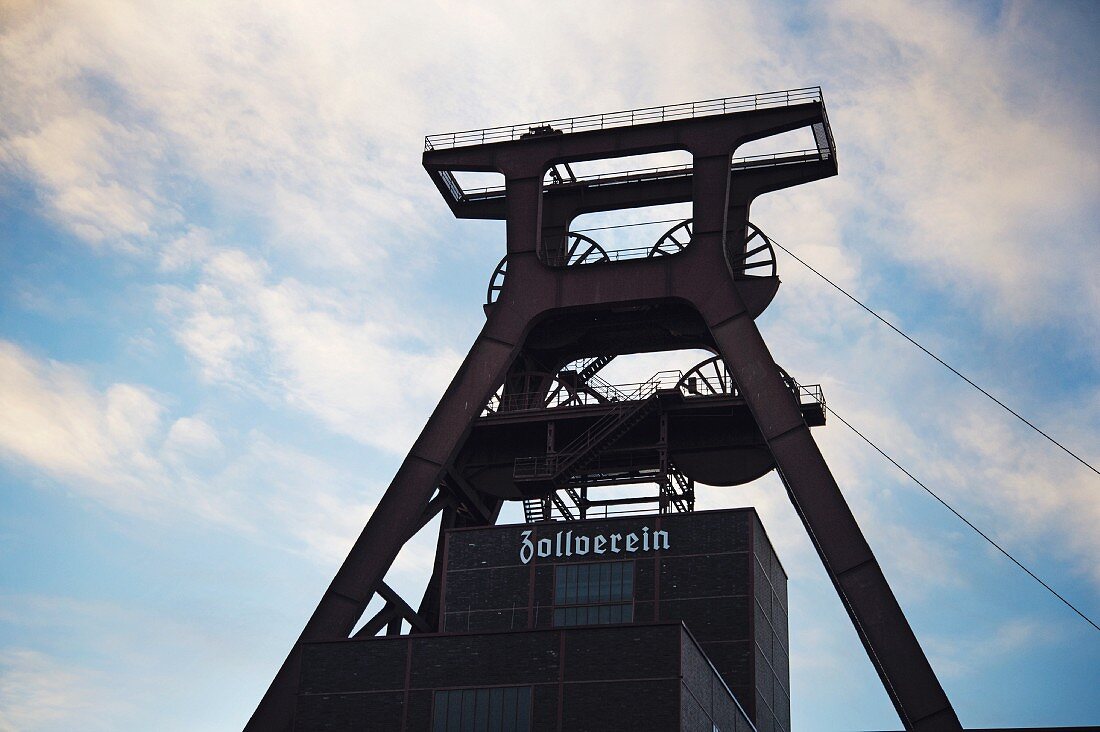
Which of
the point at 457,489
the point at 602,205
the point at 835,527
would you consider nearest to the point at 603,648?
the point at 835,527

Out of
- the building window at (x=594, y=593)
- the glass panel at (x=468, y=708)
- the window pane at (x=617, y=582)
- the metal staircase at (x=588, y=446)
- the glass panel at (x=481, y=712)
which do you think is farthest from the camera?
the metal staircase at (x=588, y=446)

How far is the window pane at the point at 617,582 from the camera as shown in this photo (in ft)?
134

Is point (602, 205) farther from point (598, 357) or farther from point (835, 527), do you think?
point (835, 527)

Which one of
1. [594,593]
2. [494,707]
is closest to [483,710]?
[494,707]

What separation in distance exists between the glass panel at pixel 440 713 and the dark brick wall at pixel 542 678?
0.20 meters

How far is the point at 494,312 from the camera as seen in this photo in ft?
152

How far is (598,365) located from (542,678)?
1605 cm

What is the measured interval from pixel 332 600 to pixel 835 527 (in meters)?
14.3

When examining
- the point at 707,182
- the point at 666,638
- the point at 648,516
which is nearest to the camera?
the point at 666,638

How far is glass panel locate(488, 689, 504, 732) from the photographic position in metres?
34.8

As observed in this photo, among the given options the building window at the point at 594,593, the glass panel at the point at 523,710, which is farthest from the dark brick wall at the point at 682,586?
the glass panel at the point at 523,710

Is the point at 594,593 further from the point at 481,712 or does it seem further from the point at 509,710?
the point at 481,712

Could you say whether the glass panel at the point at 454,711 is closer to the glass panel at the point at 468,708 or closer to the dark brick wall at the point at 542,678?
the glass panel at the point at 468,708

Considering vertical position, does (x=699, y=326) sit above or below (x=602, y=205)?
below
